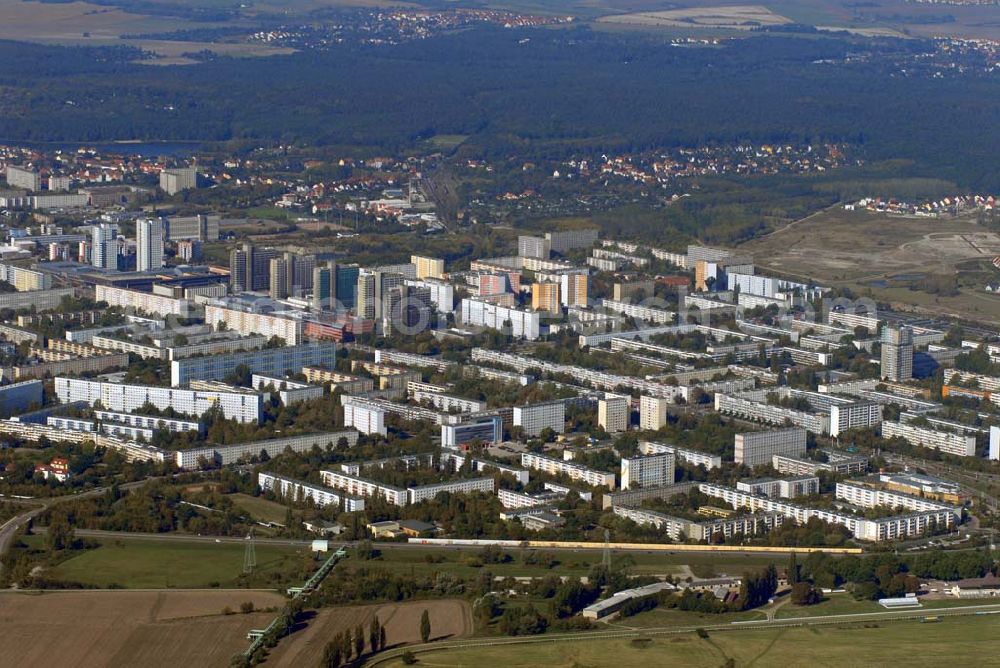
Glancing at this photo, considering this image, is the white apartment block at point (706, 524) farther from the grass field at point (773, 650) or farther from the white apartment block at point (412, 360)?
the white apartment block at point (412, 360)

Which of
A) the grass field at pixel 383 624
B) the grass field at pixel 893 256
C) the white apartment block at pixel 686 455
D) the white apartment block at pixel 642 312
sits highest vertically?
the white apartment block at pixel 686 455

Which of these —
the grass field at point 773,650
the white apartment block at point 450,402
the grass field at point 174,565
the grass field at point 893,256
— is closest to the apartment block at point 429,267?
the grass field at point 893,256

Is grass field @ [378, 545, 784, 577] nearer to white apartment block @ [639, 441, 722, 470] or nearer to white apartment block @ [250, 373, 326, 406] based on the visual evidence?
white apartment block @ [639, 441, 722, 470]

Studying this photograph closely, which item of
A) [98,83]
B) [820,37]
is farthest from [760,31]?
[98,83]

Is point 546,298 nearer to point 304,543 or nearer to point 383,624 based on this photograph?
point 304,543

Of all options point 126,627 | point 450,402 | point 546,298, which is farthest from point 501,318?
point 126,627

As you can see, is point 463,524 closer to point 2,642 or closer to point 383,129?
point 2,642

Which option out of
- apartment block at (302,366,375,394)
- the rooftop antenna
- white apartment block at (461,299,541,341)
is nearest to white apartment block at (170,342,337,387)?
apartment block at (302,366,375,394)
